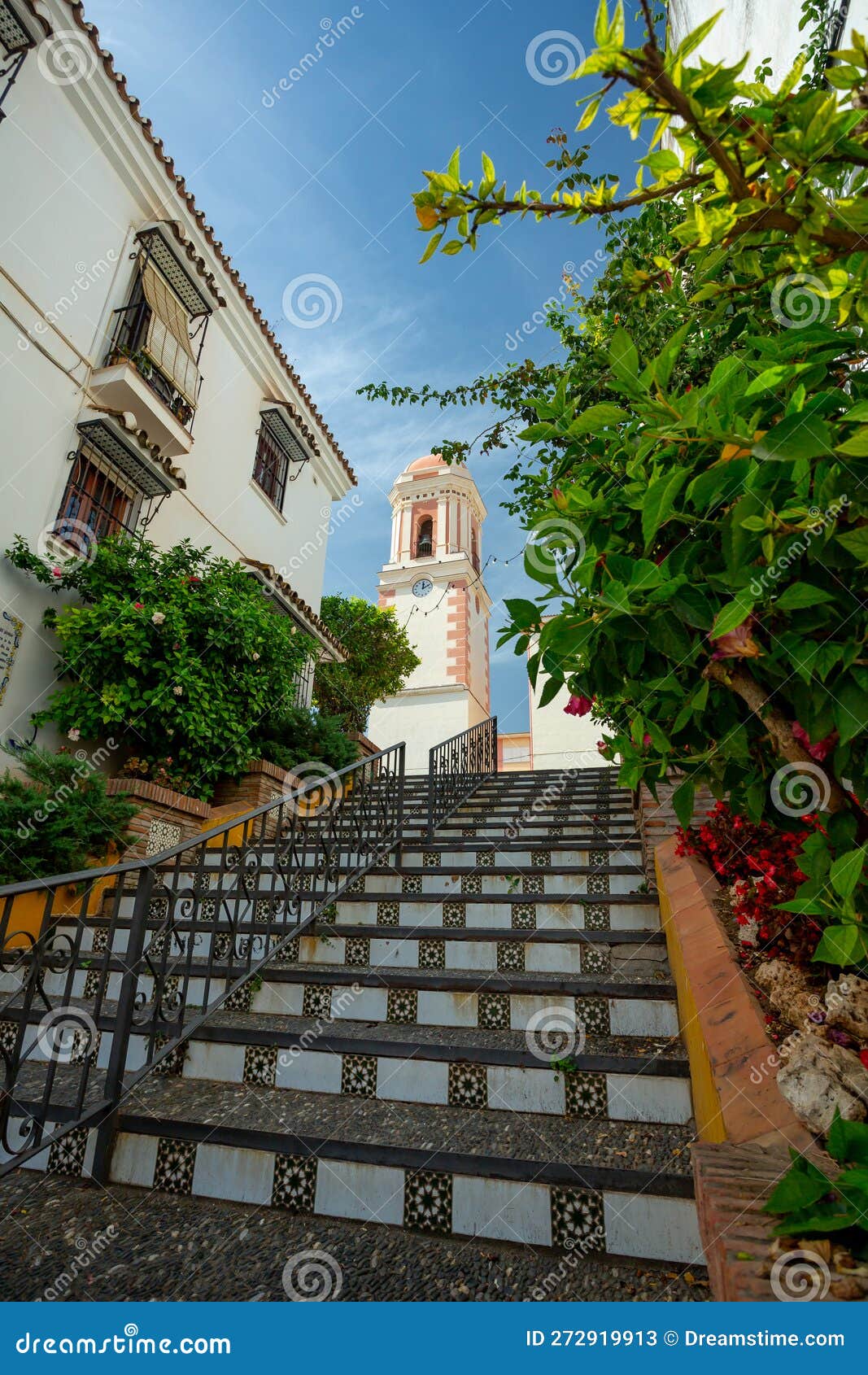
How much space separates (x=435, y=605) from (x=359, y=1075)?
2069cm

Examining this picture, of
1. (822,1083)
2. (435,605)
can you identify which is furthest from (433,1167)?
(435,605)

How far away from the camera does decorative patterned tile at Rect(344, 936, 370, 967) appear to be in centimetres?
380

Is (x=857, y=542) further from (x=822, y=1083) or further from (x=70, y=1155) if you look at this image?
(x=70, y=1155)

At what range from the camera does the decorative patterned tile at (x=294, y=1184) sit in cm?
228

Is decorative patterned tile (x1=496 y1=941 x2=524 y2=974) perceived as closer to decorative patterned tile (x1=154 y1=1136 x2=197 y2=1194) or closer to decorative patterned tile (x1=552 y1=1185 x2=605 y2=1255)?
decorative patterned tile (x1=552 y1=1185 x2=605 y2=1255)

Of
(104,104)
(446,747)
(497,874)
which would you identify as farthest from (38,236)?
(497,874)

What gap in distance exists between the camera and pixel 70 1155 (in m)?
2.65

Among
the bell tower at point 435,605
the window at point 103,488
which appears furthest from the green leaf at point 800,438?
the bell tower at point 435,605

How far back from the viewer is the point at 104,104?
768cm

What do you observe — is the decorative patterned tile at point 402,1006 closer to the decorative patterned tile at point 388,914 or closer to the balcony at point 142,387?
the decorative patterned tile at point 388,914

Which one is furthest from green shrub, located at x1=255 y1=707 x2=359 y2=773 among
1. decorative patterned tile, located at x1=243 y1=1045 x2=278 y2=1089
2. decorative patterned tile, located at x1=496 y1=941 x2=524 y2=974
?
decorative patterned tile, located at x1=243 y1=1045 x2=278 y2=1089

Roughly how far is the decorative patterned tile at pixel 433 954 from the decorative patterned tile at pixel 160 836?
8.83 ft

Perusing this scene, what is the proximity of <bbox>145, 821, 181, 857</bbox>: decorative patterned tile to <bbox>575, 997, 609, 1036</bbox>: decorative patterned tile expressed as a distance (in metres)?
3.72

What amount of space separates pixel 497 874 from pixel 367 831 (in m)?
1.24
